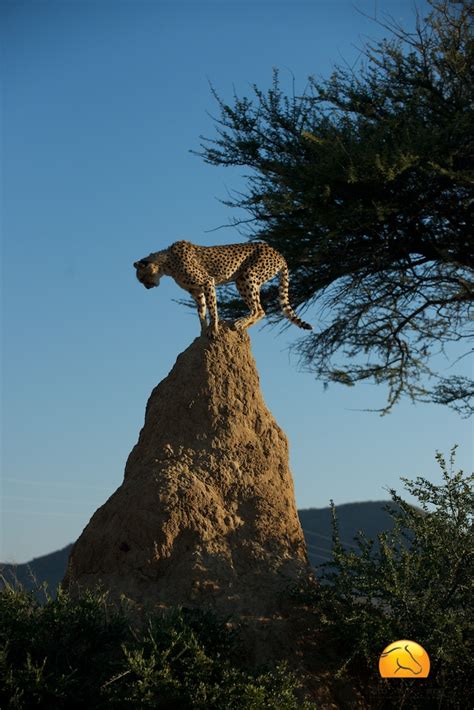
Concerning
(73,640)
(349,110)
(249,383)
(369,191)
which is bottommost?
(73,640)

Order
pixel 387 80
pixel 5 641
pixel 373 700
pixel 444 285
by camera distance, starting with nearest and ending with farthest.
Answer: pixel 5 641
pixel 373 700
pixel 387 80
pixel 444 285

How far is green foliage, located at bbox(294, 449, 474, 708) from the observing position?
9617 millimetres

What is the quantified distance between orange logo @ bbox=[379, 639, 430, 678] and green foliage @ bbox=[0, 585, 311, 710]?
0.88m

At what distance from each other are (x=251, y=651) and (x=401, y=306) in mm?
10133

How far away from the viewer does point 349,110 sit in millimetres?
17000

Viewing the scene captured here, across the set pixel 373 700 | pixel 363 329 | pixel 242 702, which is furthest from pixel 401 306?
pixel 242 702

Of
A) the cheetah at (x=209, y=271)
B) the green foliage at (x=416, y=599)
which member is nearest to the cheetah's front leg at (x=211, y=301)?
the cheetah at (x=209, y=271)

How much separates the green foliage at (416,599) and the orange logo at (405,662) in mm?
944

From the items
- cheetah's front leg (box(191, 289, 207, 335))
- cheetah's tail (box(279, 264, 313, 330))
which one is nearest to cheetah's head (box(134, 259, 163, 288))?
cheetah's front leg (box(191, 289, 207, 335))

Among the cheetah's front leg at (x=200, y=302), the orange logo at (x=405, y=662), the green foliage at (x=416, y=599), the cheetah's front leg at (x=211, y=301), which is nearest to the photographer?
the orange logo at (x=405, y=662)

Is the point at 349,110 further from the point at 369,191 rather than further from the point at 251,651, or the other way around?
the point at 251,651

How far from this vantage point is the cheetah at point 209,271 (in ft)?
36.0

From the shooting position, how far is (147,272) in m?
11.1

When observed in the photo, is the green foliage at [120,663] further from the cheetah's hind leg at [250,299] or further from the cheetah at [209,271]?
the cheetah's hind leg at [250,299]
